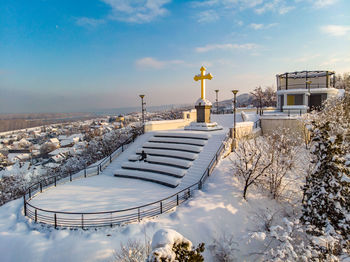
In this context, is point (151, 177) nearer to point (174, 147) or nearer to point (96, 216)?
point (174, 147)

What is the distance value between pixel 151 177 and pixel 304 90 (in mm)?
26213

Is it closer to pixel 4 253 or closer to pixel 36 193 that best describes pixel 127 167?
pixel 36 193

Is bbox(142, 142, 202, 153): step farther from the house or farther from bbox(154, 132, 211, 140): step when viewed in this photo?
the house

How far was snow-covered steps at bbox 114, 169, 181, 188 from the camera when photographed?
498 inches

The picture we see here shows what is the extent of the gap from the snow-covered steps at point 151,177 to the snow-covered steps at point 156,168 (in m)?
0.32

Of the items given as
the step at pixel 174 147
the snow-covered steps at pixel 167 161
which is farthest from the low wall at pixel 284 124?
the snow-covered steps at pixel 167 161

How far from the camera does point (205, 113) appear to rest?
66.2 ft

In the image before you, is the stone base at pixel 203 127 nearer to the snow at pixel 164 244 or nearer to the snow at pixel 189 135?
the snow at pixel 189 135

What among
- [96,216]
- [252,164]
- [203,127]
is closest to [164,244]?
[96,216]

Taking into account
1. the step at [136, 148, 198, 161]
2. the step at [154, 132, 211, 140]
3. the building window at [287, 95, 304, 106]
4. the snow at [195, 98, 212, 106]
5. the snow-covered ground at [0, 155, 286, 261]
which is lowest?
the snow-covered ground at [0, 155, 286, 261]

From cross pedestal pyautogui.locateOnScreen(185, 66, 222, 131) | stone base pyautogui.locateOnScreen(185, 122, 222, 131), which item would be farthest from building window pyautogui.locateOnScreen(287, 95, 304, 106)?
stone base pyautogui.locateOnScreen(185, 122, 222, 131)

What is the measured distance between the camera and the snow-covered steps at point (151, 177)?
41.5 ft

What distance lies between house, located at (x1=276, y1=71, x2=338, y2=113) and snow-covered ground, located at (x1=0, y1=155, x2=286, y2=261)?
21.5 meters

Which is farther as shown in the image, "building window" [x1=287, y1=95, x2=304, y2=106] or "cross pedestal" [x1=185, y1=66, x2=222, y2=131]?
"building window" [x1=287, y1=95, x2=304, y2=106]
